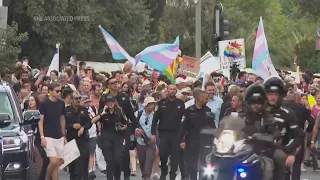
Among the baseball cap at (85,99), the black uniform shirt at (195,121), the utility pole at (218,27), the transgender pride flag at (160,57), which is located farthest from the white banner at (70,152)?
the utility pole at (218,27)

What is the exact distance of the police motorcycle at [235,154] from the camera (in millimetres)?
10219

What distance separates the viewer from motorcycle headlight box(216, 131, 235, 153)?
10398 mm

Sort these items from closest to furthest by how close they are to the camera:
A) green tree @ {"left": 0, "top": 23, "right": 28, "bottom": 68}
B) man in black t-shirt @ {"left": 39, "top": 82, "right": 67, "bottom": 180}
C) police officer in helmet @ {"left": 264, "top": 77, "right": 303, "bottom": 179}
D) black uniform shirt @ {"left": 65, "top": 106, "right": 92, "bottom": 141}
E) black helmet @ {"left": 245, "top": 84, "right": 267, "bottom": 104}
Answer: black helmet @ {"left": 245, "top": 84, "right": 267, "bottom": 104}, police officer in helmet @ {"left": 264, "top": 77, "right": 303, "bottom": 179}, man in black t-shirt @ {"left": 39, "top": 82, "right": 67, "bottom": 180}, black uniform shirt @ {"left": 65, "top": 106, "right": 92, "bottom": 141}, green tree @ {"left": 0, "top": 23, "right": 28, "bottom": 68}

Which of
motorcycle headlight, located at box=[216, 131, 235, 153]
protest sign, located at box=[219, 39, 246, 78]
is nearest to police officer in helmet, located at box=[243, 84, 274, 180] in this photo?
motorcycle headlight, located at box=[216, 131, 235, 153]

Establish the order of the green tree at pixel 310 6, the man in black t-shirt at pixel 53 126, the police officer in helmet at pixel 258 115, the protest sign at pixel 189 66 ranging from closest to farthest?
the police officer in helmet at pixel 258 115
the man in black t-shirt at pixel 53 126
the protest sign at pixel 189 66
the green tree at pixel 310 6

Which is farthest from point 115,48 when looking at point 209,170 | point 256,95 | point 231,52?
point 209,170

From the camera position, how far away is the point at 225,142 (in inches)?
411

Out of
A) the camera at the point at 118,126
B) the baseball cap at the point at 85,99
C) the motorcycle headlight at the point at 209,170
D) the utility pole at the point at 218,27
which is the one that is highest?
the utility pole at the point at 218,27

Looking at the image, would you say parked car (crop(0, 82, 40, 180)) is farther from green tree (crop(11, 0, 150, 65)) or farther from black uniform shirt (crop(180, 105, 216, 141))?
green tree (crop(11, 0, 150, 65))

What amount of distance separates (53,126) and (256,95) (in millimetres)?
5505

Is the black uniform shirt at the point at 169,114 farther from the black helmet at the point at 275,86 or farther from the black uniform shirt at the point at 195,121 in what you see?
the black helmet at the point at 275,86

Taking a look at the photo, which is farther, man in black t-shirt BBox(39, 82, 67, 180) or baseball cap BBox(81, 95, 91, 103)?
baseball cap BBox(81, 95, 91, 103)

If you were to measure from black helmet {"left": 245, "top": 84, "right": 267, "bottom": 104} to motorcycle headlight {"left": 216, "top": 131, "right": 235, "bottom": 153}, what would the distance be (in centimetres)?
64

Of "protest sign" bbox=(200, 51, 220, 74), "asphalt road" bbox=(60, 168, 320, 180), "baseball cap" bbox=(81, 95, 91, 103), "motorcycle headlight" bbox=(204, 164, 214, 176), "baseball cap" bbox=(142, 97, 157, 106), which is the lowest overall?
"asphalt road" bbox=(60, 168, 320, 180)
